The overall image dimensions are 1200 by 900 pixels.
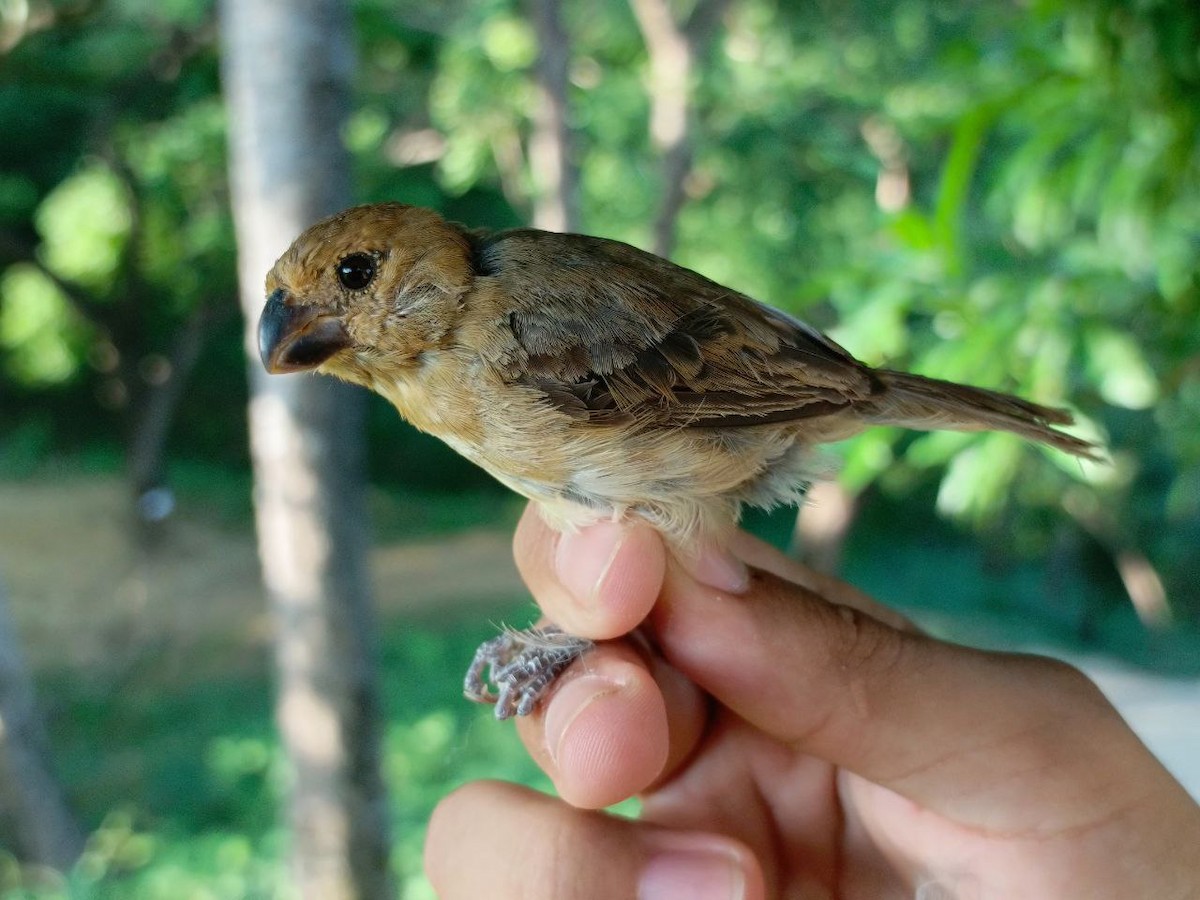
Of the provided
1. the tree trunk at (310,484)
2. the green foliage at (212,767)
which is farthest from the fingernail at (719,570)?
the green foliage at (212,767)

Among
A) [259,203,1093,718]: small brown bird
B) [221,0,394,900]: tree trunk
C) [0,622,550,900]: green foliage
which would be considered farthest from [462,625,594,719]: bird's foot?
[0,622,550,900]: green foliage

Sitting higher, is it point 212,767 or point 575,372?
point 575,372

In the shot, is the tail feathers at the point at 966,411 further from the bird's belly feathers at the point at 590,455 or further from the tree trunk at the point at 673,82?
the tree trunk at the point at 673,82

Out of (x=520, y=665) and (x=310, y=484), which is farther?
(x=310, y=484)

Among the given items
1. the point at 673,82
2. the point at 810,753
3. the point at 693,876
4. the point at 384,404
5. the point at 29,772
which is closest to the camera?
the point at 693,876

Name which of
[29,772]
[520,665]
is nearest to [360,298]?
[520,665]

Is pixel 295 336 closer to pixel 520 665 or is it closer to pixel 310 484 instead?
pixel 520 665

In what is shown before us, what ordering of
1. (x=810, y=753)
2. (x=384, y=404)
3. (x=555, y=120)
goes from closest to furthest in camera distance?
(x=810, y=753) < (x=555, y=120) < (x=384, y=404)
